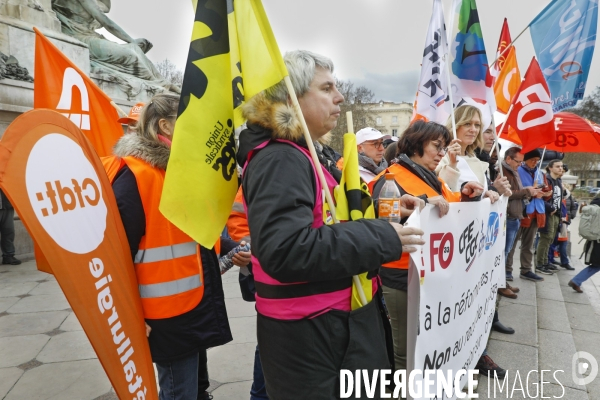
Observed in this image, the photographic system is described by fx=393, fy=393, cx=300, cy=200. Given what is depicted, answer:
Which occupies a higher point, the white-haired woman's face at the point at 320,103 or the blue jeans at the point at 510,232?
the white-haired woman's face at the point at 320,103

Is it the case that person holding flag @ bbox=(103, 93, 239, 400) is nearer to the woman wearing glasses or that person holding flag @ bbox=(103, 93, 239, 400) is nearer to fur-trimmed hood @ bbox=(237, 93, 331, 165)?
fur-trimmed hood @ bbox=(237, 93, 331, 165)

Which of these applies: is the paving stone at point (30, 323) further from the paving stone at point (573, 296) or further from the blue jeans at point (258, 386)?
the paving stone at point (573, 296)

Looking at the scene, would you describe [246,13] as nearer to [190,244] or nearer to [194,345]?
[190,244]

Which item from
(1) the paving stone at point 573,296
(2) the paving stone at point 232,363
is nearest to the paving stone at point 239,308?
(2) the paving stone at point 232,363

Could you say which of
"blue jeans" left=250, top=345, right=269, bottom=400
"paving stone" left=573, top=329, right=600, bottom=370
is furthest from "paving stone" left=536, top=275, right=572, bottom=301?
"blue jeans" left=250, top=345, right=269, bottom=400

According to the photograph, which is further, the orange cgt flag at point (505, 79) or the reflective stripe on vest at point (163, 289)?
the orange cgt flag at point (505, 79)

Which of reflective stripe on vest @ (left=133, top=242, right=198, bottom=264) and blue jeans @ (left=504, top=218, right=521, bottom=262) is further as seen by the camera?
blue jeans @ (left=504, top=218, right=521, bottom=262)

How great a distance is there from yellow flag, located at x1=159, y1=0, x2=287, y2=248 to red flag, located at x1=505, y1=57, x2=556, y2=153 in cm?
365

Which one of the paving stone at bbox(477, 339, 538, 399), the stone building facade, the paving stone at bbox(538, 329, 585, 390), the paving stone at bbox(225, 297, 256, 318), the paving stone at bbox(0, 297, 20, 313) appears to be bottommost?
the paving stone at bbox(538, 329, 585, 390)

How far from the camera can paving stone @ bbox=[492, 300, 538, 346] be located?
159 inches

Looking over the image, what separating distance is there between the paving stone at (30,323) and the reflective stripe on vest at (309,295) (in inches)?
138

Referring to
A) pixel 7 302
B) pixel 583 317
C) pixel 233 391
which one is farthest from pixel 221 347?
pixel 583 317

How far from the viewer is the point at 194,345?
1.89 metres

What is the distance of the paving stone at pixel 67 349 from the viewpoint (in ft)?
10.7
